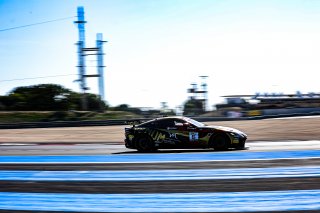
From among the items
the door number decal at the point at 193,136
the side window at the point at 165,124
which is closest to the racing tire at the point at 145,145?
the side window at the point at 165,124

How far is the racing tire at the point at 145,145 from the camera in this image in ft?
43.9

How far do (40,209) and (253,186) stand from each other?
3.62m

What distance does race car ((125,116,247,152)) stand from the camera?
12.8 m

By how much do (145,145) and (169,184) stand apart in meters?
5.83

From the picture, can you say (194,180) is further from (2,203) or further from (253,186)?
(2,203)

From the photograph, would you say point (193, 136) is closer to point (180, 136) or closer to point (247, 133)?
point (180, 136)

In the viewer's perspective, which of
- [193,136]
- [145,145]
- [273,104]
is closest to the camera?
[193,136]

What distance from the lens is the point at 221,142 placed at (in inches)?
505

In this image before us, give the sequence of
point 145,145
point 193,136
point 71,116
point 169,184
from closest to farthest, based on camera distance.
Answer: point 169,184
point 193,136
point 145,145
point 71,116

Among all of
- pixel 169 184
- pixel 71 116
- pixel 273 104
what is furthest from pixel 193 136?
pixel 273 104

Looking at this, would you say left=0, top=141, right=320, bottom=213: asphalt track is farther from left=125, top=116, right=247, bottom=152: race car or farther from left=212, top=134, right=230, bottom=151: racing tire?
left=125, top=116, right=247, bottom=152: race car

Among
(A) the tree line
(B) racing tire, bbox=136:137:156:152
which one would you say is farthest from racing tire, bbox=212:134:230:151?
(A) the tree line

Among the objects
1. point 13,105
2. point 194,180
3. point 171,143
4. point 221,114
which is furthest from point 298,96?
point 194,180

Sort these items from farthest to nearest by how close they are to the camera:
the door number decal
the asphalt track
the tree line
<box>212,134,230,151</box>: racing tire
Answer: the tree line < the door number decal < <box>212,134,230,151</box>: racing tire < the asphalt track
